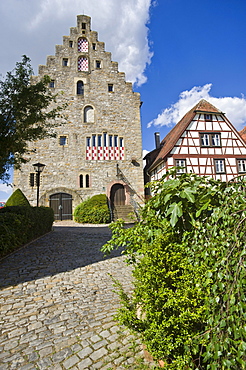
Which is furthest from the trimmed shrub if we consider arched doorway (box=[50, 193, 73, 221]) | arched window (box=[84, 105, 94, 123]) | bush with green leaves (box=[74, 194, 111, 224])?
arched window (box=[84, 105, 94, 123])

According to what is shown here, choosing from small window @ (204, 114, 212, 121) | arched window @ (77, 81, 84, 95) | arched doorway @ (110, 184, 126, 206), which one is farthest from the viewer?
arched window @ (77, 81, 84, 95)

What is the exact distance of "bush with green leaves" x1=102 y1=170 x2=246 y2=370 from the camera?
1.47m

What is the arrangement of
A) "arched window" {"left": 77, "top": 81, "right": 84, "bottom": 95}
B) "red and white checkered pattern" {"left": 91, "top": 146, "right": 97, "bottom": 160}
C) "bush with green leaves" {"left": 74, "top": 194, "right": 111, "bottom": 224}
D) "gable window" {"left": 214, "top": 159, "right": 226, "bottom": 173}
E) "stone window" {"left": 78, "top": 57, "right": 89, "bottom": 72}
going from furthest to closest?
1. "stone window" {"left": 78, "top": 57, "right": 89, "bottom": 72}
2. "arched window" {"left": 77, "top": 81, "right": 84, "bottom": 95}
3. "red and white checkered pattern" {"left": 91, "top": 146, "right": 97, "bottom": 160}
4. "gable window" {"left": 214, "top": 159, "right": 226, "bottom": 173}
5. "bush with green leaves" {"left": 74, "top": 194, "right": 111, "bottom": 224}

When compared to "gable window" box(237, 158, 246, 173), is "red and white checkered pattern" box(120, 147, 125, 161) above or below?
above

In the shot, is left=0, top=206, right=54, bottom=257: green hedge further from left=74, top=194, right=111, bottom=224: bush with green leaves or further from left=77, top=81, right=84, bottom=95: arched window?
left=77, top=81, right=84, bottom=95: arched window

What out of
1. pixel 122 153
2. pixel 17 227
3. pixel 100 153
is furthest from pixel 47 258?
pixel 122 153

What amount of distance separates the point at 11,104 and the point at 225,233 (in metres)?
7.86

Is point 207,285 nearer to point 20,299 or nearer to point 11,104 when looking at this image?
point 20,299

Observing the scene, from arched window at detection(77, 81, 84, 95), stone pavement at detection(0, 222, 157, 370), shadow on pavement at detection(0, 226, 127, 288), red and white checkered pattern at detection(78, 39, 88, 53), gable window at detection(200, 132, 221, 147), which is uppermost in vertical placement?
red and white checkered pattern at detection(78, 39, 88, 53)

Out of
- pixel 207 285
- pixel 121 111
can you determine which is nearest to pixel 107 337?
pixel 207 285

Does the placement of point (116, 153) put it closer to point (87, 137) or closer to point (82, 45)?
point (87, 137)

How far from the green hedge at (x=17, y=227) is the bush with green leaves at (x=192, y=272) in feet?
16.3

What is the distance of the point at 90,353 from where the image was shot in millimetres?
2439

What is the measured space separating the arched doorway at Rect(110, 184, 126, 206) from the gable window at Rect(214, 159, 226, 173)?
7596 millimetres
